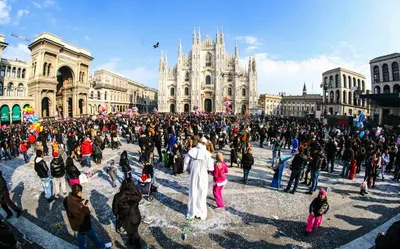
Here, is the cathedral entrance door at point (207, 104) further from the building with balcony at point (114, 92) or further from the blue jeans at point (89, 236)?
the blue jeans at point (89, 236)

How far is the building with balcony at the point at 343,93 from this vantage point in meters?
47.8

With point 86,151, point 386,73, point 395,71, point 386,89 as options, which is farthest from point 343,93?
point 86,151

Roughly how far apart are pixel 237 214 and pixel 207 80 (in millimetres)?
55991

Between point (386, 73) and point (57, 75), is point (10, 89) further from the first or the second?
point (386, 73)

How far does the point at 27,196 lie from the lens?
656 cm

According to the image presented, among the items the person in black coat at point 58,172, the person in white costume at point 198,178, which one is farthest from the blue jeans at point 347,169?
the person in black coat at point 58,172

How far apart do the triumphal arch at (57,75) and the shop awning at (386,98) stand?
140 feet

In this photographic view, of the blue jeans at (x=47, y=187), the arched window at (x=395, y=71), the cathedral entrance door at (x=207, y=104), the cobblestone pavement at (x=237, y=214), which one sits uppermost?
A: the arched window at (x=395, y=71)

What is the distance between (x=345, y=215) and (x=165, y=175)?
5.97 metres

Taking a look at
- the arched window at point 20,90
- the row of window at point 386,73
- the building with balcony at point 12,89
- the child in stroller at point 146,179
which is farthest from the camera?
the arched window at point 20,90

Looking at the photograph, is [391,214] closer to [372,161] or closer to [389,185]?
[372,161]

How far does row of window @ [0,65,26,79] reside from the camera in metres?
38.1

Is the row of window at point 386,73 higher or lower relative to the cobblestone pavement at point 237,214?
higher

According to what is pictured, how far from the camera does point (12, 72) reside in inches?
1564
